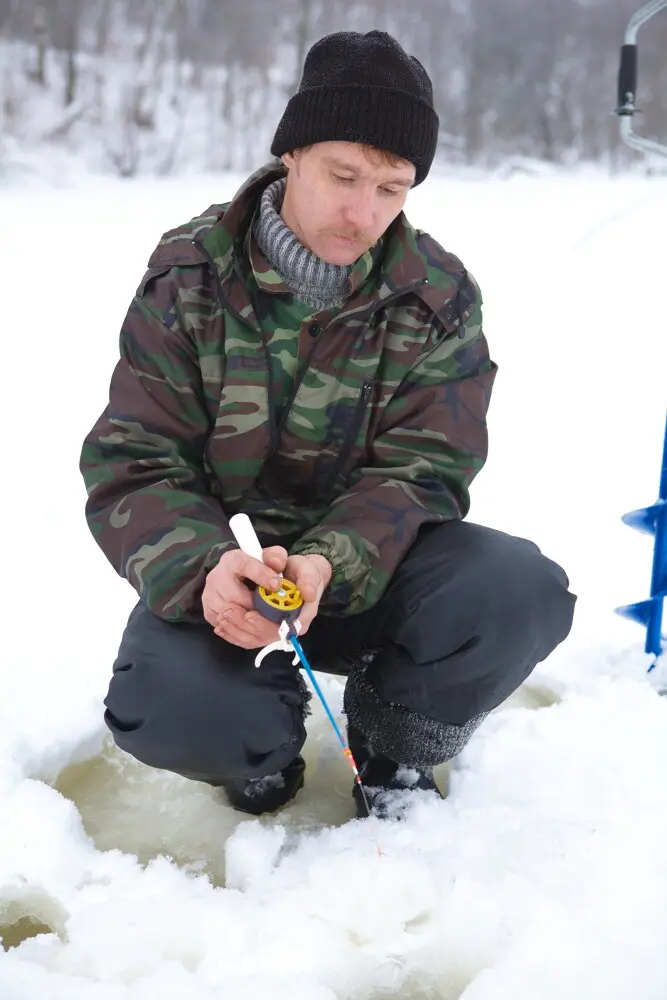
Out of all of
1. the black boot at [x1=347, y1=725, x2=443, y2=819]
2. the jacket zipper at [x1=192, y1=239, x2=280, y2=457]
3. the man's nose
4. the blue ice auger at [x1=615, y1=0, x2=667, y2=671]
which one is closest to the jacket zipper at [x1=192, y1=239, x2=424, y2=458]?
the jacket zipper at [x1=192, y1=239, x2=280, y2=457]

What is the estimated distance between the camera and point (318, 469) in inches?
Result: 57.3

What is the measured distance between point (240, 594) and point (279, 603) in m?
0.05

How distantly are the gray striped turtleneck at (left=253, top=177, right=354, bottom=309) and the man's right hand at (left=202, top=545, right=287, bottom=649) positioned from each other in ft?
1.34

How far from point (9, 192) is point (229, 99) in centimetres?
293

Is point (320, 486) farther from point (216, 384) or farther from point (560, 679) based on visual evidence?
point (560, 679)

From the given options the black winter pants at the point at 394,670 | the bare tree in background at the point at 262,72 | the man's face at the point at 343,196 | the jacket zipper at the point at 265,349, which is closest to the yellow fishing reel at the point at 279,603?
the black winter pants at the point at 394,670

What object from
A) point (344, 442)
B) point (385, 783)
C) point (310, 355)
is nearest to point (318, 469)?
point (344, 442)

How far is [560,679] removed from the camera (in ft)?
5.95

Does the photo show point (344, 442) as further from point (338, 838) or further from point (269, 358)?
point (338, 838)

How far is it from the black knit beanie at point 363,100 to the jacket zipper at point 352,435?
34 cm

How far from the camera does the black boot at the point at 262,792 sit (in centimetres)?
144

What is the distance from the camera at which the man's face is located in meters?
1.31

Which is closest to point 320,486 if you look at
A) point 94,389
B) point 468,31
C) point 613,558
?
point 613,558

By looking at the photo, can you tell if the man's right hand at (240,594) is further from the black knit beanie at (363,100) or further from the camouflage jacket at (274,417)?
the black knit beanie at (363,100)
